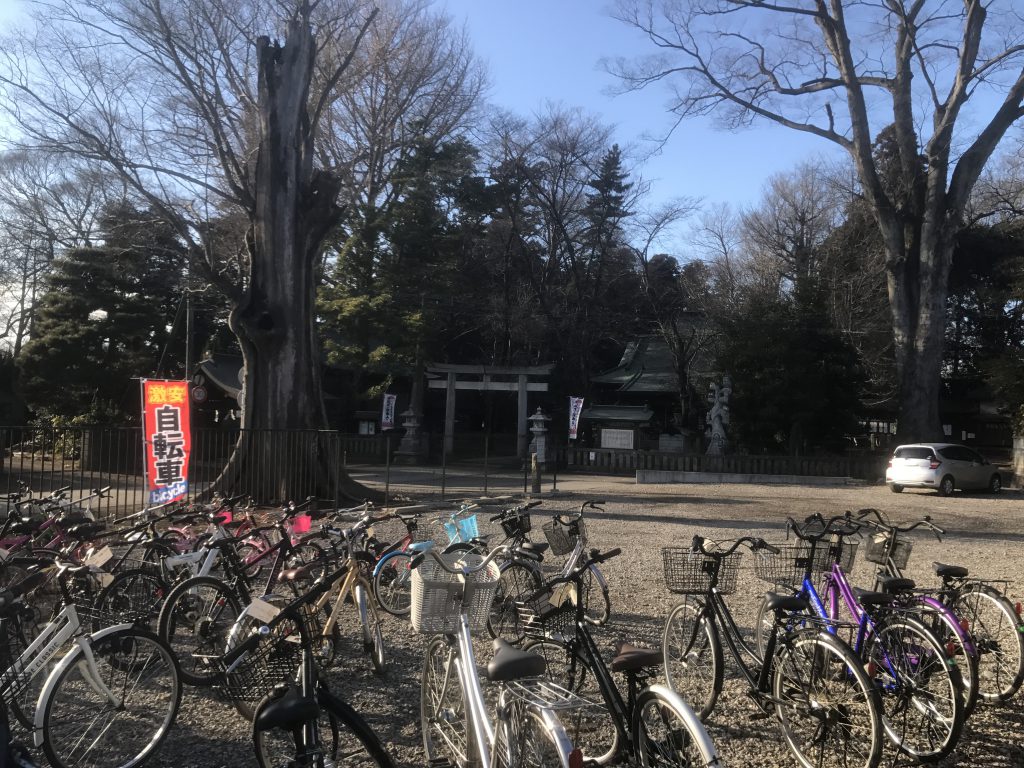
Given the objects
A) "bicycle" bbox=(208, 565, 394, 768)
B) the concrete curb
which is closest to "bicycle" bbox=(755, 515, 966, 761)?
"bicycle" bbox=(208, 565, 394, 768)

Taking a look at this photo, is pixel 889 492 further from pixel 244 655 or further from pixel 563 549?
pixel 244 655

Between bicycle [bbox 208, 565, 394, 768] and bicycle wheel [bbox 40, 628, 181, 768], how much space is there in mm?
314

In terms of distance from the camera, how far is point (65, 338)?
26.1m

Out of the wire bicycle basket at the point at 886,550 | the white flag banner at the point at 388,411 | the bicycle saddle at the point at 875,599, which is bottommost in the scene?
the bicycle saddle at the point at 875,599

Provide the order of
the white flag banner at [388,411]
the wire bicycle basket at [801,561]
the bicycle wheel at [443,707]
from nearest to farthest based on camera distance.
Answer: the bicycle wheel at [443,707] < the wire bicycle basket at [801,561] < the white flag banner at [388,411]

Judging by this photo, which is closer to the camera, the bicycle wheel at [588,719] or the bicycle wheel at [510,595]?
the bicycle wheel at [588,719]

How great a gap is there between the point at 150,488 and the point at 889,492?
18.0m

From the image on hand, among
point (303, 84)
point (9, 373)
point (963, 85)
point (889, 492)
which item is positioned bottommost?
point (889, 492)

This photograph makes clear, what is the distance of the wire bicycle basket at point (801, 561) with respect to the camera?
15.4 ft

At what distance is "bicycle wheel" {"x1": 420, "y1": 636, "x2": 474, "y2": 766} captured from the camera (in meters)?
3.41

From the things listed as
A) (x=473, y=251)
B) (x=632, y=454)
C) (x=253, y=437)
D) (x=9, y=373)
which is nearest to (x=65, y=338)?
(x=9, y=373)

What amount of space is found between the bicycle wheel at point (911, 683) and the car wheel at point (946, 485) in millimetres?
17619

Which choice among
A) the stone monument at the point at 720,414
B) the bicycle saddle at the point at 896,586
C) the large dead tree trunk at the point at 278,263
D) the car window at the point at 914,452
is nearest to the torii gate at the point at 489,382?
the stone monument at the point at 720,414

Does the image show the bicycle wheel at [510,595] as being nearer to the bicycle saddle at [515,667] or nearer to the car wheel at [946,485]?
the bicycle saddle at [515,667]
